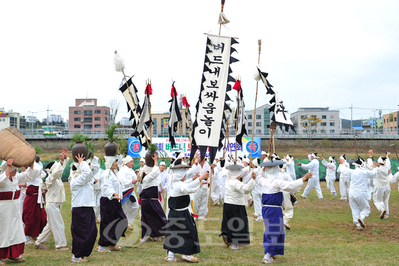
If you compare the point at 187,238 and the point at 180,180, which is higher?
the point at 180,180

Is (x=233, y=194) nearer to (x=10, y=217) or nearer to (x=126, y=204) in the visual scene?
(x=126, y=204)

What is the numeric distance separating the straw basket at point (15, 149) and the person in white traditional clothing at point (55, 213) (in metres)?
1.01

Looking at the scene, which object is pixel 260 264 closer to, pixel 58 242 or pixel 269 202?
pixel 269 202

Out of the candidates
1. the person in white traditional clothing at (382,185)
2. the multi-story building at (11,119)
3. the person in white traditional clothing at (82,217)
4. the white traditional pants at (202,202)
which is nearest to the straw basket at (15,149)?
the person in white traditional clothing at (82,217)

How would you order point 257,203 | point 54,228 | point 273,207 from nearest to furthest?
point 273,207, point 54,228, point 257,203

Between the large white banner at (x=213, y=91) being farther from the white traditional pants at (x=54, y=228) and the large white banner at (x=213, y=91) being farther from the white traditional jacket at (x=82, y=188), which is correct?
the white traditional pants at (x=54, y=228)

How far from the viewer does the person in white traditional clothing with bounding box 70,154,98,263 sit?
6.13m

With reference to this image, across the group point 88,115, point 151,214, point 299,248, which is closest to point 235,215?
point 299,248

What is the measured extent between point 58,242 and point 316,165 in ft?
35.9

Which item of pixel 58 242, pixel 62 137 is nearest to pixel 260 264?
pixel 58 242

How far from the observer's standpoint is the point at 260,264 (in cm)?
614

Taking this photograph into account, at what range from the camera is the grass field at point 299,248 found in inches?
248

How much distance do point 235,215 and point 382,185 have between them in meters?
6.06

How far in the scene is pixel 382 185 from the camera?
435 inches
